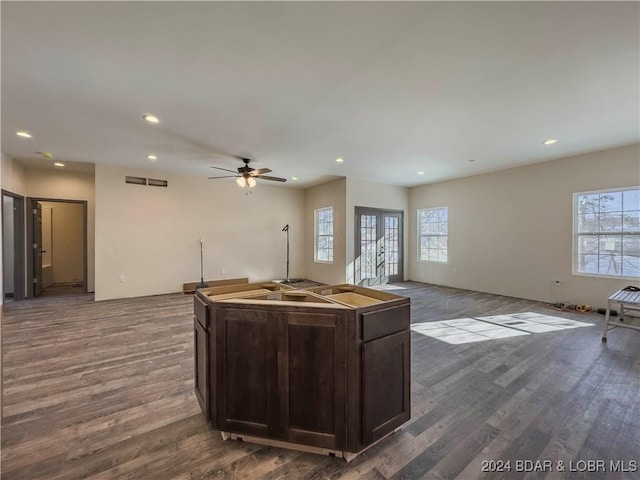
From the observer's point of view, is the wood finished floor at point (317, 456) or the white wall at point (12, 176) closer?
the wood finished floor at point (317, 456)

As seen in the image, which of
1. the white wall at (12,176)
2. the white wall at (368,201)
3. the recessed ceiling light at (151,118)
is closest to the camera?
the recessed ceiling light at (151,118)

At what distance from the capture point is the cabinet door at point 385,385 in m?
1.67

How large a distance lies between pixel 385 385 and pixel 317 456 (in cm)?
63

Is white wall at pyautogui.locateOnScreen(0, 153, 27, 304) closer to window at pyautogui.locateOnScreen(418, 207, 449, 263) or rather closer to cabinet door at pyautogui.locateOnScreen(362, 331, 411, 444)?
cabinet door at pyautogui.locateOnScreen(362, 331, 411, 444)

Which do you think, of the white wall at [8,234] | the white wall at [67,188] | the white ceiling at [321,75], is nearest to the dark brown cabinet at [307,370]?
the white ceiling at [321,75]

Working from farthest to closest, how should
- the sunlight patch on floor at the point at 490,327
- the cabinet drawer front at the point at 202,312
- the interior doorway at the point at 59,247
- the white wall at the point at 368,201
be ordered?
the white wall at the point at 368,201 < the interior doorway at the point at 59,247 < the sunlight patch on floor at the point at 490,327 < the cabinet drawer front at the point at 202,312

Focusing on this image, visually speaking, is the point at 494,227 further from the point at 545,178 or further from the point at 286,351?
the point at 286,351

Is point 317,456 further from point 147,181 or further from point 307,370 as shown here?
point 147,181

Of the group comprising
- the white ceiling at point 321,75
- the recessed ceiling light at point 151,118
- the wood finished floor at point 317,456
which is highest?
the white ceiling at point 321,75

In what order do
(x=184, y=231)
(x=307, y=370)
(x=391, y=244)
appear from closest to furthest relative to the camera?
(x=307, y=370) < (x=184, y=231) < (x=391, y=244)

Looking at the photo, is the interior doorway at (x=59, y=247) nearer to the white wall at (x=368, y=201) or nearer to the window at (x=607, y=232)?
the white wall at (x=368, y=201)

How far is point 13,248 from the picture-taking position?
5520 millimetres

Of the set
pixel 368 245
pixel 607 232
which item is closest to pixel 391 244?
pixel 368 245

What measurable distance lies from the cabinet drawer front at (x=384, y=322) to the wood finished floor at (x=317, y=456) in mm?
781
